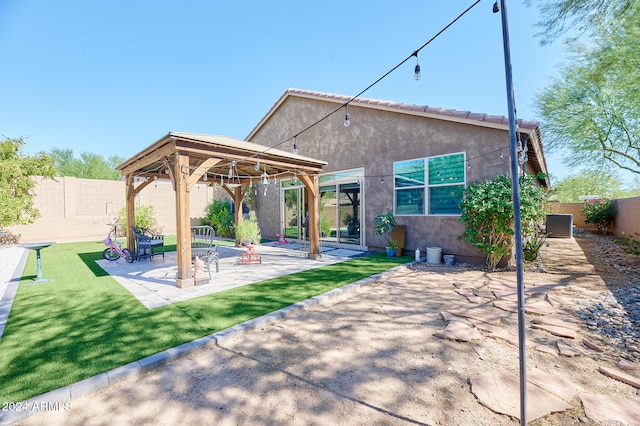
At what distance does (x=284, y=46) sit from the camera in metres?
9.37

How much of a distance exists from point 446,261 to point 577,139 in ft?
37.0

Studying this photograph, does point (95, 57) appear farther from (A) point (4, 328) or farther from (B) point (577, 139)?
(B) point (577, 139)

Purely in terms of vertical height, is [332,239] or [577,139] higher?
[577,139]

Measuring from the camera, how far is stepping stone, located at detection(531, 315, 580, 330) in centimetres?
339

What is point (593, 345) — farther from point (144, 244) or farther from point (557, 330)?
point (144, 244)

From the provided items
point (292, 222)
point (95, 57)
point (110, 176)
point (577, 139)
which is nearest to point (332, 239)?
point (292, 222)

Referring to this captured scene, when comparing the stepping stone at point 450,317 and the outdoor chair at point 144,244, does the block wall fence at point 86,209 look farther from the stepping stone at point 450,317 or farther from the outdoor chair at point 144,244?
the stepping stone at point 450,317

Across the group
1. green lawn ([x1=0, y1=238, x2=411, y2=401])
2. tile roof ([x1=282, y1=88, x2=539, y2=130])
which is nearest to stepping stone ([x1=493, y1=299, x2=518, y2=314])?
green lawn ([x1=0, y1=238, x2=411, y2=401])

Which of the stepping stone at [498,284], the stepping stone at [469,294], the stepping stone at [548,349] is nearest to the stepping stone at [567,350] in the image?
the stepping stone at [548,349]

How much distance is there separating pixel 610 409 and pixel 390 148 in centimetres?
743

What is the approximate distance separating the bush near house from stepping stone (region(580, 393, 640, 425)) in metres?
4.36

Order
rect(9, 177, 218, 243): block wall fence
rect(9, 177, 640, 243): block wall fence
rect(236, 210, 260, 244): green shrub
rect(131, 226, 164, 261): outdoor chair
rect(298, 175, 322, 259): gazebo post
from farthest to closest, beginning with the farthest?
1. rect(9, 177, 218, 243): block wall fence
2. rect(9, 177, 640, 243): block wall fence
3. rect(236, 210, 260, 244): green shrub
4. rect(298, 175, 322, 259): gazebo post
5. rect(131, 226, 164, 261): outdoor chair

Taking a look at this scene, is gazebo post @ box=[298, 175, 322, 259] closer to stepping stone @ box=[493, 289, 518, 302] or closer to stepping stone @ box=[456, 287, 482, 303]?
stepping stone @ box=[456, 287, 482, 303]

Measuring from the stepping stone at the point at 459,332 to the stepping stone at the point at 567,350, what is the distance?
728 mm
